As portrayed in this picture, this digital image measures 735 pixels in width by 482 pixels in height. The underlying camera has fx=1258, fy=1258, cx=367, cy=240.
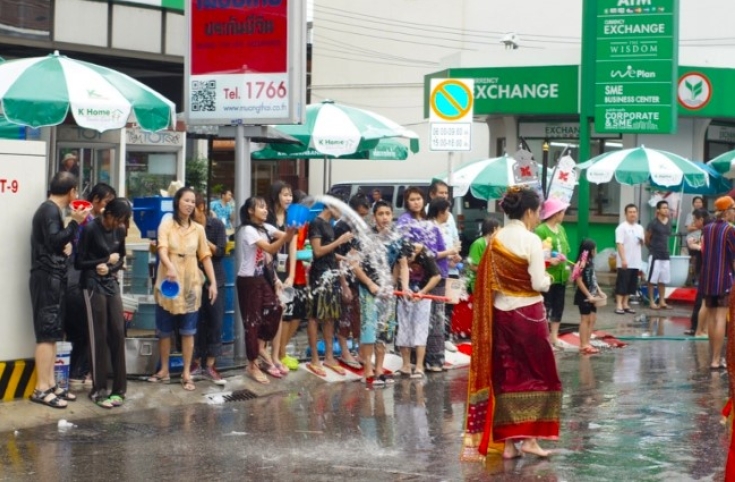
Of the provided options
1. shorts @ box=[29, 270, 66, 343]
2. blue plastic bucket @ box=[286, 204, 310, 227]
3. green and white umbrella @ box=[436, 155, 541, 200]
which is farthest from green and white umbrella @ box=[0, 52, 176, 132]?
green and white umbrella @ box=[436, 155, 541, 200]

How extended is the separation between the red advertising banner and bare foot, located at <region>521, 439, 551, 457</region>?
17.4 ft

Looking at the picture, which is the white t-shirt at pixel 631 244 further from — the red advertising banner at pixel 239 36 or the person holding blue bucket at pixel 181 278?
the person holding blue bucket at pixel 181 278

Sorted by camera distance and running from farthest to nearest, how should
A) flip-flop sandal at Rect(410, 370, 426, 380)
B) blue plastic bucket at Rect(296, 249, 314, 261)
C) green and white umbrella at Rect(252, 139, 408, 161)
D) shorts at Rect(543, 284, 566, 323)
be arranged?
1. green and white umbrella at Rect(252, 139, 408, 161)
2. shorts at Rect(543, 284, 566, 323)
3. blue plastic bucket at Rect(296, 249, 314, 261)
4. flip-flop sandal at Rect(410, 370, 426, 380)

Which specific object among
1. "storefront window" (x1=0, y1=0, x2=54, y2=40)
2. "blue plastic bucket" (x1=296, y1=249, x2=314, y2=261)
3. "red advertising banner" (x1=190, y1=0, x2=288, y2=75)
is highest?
"storefront window" (x1=0, y1=0, x2=54, y2=40)

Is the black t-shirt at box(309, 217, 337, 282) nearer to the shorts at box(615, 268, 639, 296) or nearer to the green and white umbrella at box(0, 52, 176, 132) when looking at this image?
the green and white umbrella at box(0, 52, 176, 132)

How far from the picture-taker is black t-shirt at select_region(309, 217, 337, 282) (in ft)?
41.0

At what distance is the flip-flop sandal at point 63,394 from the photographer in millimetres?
10430

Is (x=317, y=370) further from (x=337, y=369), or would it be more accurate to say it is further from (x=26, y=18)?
(x=26, y=18)

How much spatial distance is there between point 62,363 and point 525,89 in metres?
18.7

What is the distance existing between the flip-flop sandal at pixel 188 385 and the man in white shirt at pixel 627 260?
10.4 m

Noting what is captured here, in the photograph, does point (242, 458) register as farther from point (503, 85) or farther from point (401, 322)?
point (503, 85)

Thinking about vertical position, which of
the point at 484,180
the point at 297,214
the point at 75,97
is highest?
the point at 75,97

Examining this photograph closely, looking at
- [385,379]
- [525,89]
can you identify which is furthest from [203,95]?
[525,89]

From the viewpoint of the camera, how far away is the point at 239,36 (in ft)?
42.4
